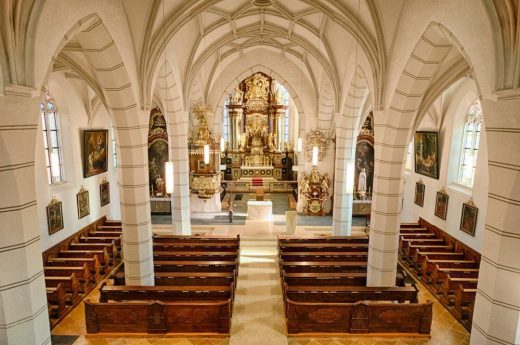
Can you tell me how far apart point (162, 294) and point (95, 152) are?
8708 millimetres

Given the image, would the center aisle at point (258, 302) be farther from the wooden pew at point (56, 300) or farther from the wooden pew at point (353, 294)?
the wooden pew at point (56, 300)

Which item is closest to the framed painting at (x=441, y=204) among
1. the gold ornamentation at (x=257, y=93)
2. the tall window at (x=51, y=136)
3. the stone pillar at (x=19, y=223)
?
the stone pillar at (x=19, y=223)

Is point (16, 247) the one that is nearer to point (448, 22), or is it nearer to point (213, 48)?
point (448, 22)

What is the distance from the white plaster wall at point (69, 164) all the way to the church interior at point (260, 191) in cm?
7

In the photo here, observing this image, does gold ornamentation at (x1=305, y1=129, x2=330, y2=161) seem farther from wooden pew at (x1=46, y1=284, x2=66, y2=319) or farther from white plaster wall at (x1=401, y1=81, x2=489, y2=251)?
wooden pew at (x1=46, y1=284, x2=66, y2=319)

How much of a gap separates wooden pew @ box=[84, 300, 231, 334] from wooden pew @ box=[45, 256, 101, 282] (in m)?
3.19

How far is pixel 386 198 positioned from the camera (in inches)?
306

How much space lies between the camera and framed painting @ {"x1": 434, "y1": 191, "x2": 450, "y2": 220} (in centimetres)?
1267

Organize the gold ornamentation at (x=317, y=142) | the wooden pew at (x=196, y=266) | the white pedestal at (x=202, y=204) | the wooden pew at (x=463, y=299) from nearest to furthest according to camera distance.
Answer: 1. the wooden pew at (x=463, y=299)
2. the wooden pew at (x=196, y=266)
3. the gold ornamentation at (x=317, y=142)
4. the white pedestal at (x=202, y=204)

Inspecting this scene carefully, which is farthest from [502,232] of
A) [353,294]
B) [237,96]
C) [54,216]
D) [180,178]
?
[237,96]

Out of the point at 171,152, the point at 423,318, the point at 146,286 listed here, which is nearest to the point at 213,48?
the point at 171,152

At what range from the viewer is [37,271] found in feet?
14.1

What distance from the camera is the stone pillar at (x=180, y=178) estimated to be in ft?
41.1

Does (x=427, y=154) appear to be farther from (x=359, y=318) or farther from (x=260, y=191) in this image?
(x=359, y=318)
